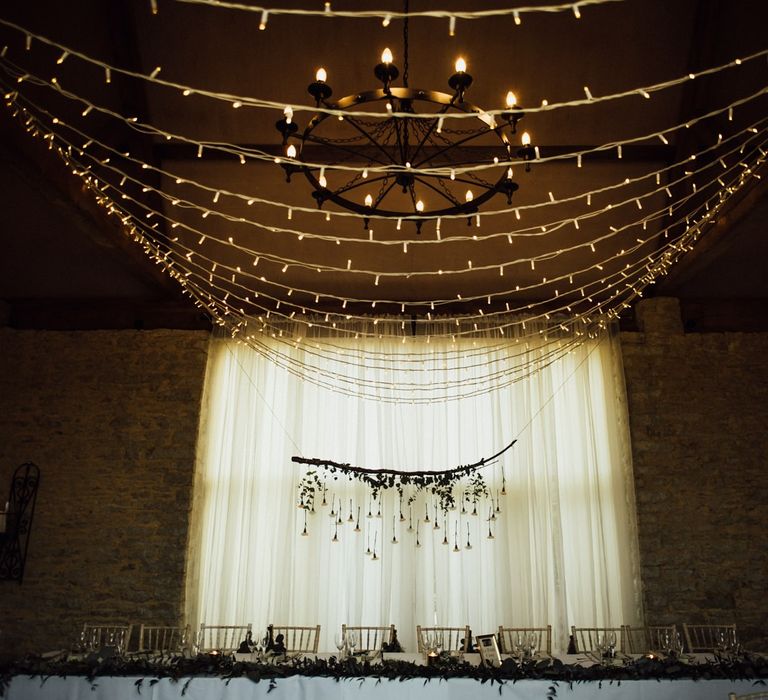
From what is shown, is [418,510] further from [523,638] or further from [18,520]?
[18,520]

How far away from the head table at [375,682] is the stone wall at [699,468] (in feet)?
8.00

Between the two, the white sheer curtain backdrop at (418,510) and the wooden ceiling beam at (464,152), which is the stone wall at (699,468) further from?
the wooden ceiling beam at (464,152)

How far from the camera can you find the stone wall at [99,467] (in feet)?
20.6

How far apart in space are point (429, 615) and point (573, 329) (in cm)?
327

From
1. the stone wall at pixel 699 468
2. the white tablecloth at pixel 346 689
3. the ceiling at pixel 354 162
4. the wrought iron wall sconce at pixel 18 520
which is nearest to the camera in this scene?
the white tablecloth at pixel 346 689

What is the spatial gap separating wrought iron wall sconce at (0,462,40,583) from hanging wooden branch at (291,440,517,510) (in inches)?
106

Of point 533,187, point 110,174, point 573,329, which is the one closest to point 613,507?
point 573,329

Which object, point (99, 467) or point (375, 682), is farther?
point (99, 467)

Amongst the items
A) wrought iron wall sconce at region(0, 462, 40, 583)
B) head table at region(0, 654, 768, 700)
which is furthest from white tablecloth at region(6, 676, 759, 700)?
wrought iron wall sconce at region(0, 462, 40, 583)

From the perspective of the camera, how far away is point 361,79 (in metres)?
5.88

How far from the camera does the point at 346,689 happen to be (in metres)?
3.73

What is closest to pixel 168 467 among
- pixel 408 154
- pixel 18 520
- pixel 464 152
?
pixel 18 520

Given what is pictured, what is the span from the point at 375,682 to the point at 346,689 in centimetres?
17

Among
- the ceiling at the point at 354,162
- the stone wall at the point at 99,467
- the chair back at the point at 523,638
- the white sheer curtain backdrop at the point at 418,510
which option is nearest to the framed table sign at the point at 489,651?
the chair back at the point at 523,638
